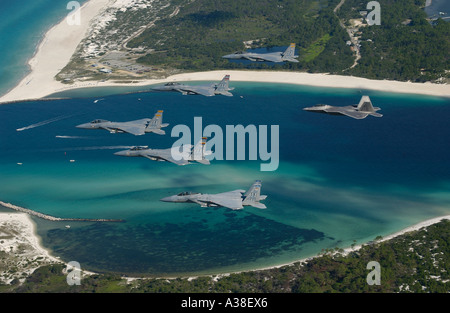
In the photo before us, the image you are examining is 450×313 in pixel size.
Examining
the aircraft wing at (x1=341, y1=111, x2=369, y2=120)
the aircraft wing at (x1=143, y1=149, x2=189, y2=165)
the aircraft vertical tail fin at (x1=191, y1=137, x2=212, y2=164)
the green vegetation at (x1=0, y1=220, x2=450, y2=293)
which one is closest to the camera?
the green vegetation at (x1=0, y1=220, x2=450, y2=293)

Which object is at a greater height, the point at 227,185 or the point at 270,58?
the point at 270,58

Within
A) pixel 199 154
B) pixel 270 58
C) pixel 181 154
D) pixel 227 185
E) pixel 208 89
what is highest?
pixel 270 58

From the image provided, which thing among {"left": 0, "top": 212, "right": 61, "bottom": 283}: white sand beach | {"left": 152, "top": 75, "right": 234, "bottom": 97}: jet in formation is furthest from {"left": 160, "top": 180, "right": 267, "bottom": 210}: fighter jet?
{"left": 152, "top": 75, "right": 234, "bottom": 97}: jet in formation

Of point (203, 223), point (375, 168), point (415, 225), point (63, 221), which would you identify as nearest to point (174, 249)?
point (203, 223)

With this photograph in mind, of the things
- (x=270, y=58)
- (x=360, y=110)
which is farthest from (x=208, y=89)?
(x=360, y=110)

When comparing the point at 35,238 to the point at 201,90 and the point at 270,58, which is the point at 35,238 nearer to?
the point at 201,90

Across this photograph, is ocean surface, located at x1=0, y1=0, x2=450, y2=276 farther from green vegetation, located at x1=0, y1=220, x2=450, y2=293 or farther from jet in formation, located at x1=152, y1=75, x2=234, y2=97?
jet in formation, located at x1=152, y1=75, x2=234, y2=97

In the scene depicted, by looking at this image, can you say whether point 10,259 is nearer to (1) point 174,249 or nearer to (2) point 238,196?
(1) point 174,249
